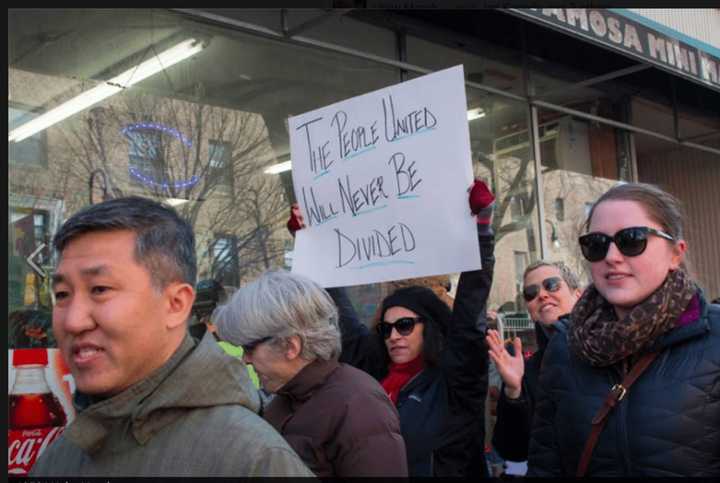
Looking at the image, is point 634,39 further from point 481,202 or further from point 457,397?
point 457,397

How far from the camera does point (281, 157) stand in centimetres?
559

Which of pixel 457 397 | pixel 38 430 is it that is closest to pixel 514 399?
pixel 457 397

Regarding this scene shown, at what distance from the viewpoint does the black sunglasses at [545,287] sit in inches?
142

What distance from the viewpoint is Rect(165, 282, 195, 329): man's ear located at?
5.16ft

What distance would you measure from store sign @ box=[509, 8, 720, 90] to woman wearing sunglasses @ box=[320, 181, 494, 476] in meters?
3.16

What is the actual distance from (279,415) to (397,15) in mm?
4963

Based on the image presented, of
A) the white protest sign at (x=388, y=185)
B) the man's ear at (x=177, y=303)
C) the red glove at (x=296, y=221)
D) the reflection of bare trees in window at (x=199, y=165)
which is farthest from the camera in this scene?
the reflection of bare trees in window at (x=199, y=165)

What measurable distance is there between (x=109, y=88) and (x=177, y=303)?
3.68 m

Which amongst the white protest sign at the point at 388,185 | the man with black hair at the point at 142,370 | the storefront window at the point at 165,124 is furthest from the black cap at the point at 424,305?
the storefront window at the point at 165,124

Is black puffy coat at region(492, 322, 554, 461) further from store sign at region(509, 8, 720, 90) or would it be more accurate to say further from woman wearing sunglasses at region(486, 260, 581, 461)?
store sign at region(509, 8, 720, 90)

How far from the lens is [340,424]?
212 cm

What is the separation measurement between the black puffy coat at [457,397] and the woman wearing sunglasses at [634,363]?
60 cm

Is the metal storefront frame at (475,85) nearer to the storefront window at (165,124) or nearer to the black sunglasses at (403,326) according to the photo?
the storefront window at (165,124)

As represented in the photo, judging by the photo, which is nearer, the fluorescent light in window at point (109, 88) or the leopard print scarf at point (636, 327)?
the leopard print scarf at point (636, 327)
